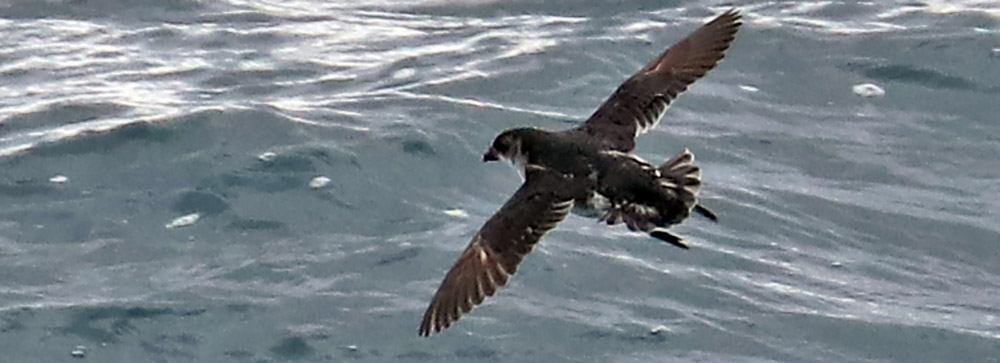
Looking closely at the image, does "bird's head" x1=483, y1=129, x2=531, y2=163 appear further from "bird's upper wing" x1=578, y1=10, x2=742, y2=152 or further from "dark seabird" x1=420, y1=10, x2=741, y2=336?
"bird's upper wing" x1=578, y1=10, x2=742, y2=152

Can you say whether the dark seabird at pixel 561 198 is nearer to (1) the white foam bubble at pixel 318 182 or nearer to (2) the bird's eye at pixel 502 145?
(2) the bird's eye at pixel 502 145

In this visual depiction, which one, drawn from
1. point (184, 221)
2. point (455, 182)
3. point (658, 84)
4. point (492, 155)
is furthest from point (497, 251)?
point (455, 182)

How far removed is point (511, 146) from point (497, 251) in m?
0.80

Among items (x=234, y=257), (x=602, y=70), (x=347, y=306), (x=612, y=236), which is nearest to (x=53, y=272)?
(x=234, y=257)

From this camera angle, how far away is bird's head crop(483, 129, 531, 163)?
619 centimetres

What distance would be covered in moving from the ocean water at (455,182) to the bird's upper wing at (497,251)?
2.85ft

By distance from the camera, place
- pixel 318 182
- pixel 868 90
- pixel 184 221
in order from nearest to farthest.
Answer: pixel 184 221
pixel 318 182
pixel 868 90

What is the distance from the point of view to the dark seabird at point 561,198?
5430 millimetres

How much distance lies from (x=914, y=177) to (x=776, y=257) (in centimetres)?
126

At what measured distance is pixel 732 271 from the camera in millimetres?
7160

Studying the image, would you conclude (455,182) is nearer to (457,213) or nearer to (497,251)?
(457,213)

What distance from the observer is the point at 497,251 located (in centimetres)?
553

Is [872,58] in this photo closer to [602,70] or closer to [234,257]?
[602,70]

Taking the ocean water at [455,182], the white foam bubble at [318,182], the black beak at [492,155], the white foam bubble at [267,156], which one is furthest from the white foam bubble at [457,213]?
the black beak at [492,155]
